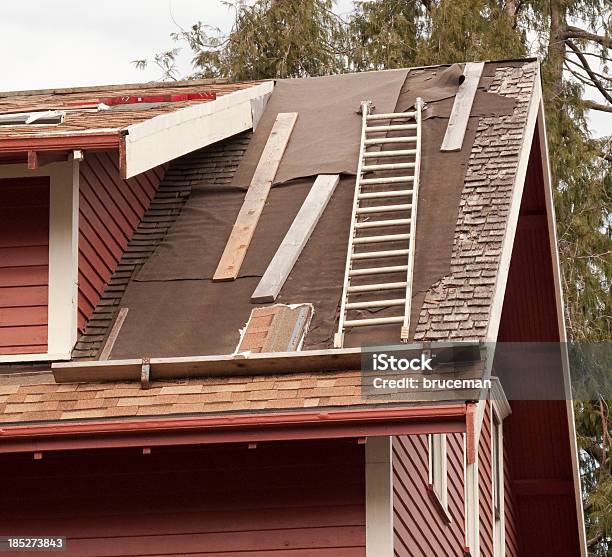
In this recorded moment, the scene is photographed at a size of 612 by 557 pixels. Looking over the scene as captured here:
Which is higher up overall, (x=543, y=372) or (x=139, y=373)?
(x=543, y=372)

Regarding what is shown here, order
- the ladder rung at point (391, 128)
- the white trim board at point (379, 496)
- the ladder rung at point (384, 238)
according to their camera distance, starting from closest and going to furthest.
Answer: the white trim board at point (379, 496) < the ladder rung at point (384, 238) < the ladder rung at point (391, 128)

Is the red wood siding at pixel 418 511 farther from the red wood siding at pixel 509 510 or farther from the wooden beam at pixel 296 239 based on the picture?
the red wood siding at pixel 509 510

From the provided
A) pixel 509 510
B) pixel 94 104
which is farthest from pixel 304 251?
pixel 509 510

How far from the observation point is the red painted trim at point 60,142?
9680 millimetres

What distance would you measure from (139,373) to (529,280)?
230 inches

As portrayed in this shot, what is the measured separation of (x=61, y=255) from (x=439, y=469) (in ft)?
12.4

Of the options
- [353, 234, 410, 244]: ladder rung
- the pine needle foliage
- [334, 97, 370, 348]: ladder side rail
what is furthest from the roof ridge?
the pine needle foliage

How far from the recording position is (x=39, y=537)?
30.3 ft

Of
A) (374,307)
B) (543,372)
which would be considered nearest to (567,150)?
(543,372)

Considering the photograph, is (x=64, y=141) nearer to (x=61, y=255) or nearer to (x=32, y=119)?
(x=61, y=255)

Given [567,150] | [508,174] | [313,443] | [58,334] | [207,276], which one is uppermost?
[567,150]

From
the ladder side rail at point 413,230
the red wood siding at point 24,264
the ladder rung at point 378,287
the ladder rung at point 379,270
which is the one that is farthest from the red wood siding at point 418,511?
the red wood siding at point 24,264

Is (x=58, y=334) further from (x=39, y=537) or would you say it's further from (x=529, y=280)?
(x=529, y=280)

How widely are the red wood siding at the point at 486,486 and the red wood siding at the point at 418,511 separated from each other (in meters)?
1.17
